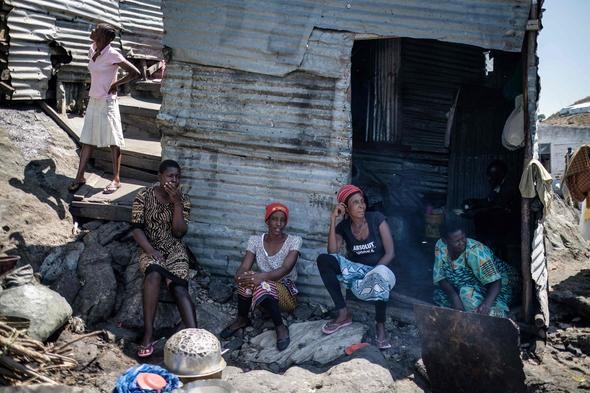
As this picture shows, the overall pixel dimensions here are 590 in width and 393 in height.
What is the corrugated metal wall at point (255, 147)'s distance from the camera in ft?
19.1

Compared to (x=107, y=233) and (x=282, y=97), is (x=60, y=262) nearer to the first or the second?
(x=107, y=233)

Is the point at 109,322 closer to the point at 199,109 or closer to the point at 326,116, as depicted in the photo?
the point at 199,109

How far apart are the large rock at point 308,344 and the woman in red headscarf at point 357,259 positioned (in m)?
0.10

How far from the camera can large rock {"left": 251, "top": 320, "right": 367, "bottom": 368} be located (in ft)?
16.6

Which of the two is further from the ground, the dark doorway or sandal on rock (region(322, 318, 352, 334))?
the dark doorway

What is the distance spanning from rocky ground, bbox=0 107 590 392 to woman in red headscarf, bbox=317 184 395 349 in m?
0.25

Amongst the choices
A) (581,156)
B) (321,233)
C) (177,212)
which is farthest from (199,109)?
(581,156)

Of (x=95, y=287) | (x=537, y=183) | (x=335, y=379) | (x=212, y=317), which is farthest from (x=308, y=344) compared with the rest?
(x=537, y=183)

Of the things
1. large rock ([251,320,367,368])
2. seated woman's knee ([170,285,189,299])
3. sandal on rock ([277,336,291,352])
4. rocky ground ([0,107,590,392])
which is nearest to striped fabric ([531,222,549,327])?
rocky ground ([0,107,590,392])

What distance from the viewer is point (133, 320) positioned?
537cm

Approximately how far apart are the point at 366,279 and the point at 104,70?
4088 mm

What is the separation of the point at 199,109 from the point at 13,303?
9.18 ft

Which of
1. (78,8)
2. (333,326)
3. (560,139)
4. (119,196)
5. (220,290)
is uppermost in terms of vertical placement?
(78,8)

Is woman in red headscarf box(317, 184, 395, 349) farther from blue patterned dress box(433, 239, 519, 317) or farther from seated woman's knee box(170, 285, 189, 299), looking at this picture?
seated woman's knee box(170, 285, 189, 299)
